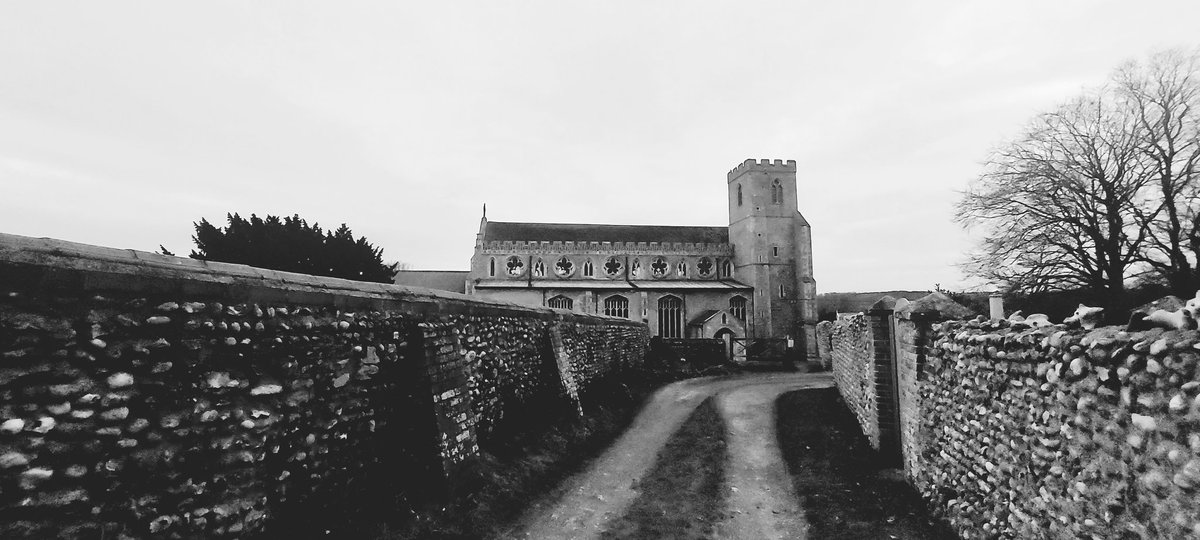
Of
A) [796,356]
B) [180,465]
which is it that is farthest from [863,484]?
[796,356]

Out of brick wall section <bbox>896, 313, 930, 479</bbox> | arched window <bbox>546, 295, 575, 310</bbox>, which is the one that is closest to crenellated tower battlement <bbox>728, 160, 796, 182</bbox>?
arched window <bbox>546, 295, 575, 310</bbox>

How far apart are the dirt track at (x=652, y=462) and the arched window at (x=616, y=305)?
27.4 m

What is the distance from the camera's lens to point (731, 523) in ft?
23.3

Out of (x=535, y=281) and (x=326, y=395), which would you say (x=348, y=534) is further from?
(x=535, y=281)

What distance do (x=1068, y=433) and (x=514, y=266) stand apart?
4490 cm

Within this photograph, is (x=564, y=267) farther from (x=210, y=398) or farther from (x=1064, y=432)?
(x=1064, y=432)

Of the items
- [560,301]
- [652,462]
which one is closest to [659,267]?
[560,301]

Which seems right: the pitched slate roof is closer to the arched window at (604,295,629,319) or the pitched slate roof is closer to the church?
the church

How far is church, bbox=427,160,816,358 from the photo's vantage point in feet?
142

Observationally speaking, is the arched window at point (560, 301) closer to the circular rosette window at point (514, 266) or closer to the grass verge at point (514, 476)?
the circular rosette window at point (514, 266)

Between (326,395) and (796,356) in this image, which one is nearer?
(326,395)

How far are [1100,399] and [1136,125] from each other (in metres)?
20.2

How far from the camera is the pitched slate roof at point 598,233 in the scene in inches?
1949

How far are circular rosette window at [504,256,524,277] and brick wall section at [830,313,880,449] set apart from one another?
33.6 metres
